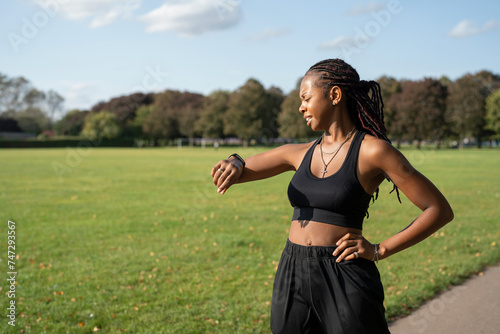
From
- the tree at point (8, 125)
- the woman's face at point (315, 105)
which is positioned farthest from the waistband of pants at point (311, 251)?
the tree at point (8, 125)

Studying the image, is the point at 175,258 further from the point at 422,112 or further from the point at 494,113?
the point at 494,113

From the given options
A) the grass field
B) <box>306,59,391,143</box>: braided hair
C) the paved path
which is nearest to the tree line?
the grass field

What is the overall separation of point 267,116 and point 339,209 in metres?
82.7

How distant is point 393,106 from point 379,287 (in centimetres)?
7712

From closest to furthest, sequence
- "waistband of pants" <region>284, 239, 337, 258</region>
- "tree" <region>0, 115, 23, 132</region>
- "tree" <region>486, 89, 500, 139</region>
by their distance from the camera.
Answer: "waistband of pants" <region>284, 239, 337, 258</region> < "tree" <region>486, 89, 500, 139</region> < "tree" <region>0, 115, 23, 132</region>

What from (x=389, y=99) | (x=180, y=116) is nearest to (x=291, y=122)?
(x=389, y=99)

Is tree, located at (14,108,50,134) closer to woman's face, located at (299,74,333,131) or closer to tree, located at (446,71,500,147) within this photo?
tree, located at (446,71,500,147)

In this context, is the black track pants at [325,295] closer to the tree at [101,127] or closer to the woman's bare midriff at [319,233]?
the woman's bare midriff at [319,233]

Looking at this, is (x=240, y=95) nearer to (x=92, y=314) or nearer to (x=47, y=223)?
(x=47, y=223)

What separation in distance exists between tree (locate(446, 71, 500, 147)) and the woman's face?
79.7 meters

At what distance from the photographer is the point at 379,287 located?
8.27 feet

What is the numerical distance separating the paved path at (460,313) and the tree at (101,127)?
91.9 metres

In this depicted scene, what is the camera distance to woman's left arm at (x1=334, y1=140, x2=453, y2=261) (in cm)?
238

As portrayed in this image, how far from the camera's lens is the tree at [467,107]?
74.8 meters
